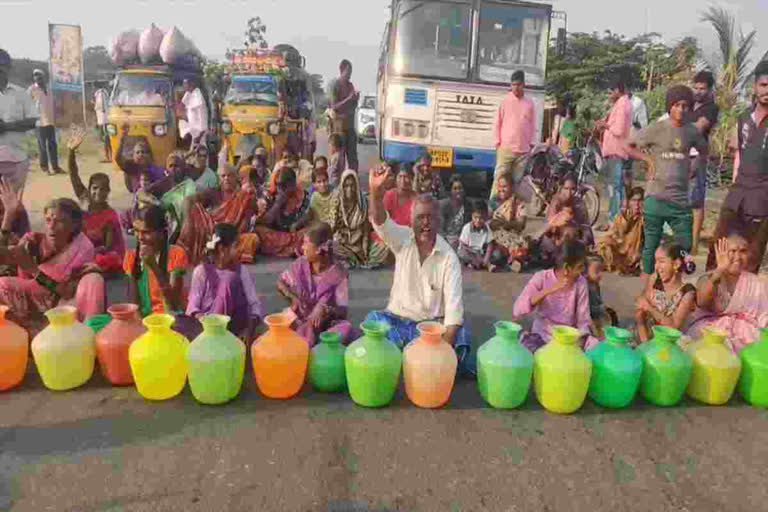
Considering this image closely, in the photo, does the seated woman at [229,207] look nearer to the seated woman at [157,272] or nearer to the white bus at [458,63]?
the seated woman at [157,272]

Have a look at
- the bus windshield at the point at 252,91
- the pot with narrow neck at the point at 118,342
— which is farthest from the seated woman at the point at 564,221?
the bus windshield at the point at 252,91

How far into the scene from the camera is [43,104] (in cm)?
1187

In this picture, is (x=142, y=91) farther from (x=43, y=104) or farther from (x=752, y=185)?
(x=752, y=185)

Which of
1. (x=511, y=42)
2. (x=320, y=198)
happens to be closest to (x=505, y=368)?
(x=320, y=198)

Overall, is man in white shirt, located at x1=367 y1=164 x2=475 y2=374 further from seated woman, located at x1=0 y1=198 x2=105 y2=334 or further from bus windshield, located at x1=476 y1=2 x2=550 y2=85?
bus windshield, located at x1=476 y1=2 x2=550 y2=85

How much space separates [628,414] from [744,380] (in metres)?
0.67

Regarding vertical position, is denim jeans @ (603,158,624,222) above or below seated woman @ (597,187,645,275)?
above

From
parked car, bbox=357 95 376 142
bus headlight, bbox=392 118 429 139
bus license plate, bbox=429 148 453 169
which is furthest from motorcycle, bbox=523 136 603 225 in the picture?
parked car, bbox=357 95 376 142

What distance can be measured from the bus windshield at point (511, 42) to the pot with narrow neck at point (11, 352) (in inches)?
296

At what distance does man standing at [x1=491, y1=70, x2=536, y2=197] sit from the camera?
798cm

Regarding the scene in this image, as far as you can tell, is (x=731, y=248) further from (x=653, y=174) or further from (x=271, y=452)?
(x=271, y=452)

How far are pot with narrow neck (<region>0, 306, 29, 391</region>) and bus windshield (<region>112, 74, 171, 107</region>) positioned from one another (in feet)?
30.5

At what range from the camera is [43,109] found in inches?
469

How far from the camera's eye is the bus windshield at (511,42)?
933 centimetres
